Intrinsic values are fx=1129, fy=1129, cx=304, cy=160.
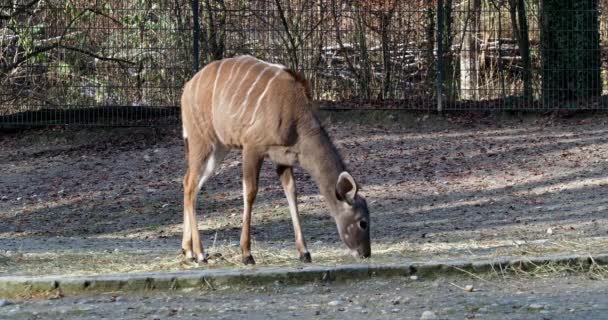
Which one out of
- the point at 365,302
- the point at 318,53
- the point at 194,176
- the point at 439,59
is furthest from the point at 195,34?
the point at 365,302

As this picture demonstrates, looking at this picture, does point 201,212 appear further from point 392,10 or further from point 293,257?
point 392,10

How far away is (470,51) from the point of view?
15.5m

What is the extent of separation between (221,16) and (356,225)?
26.1 feet

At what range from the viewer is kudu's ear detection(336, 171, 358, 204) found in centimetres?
807

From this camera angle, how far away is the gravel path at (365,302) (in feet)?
20.7

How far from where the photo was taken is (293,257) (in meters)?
8.22

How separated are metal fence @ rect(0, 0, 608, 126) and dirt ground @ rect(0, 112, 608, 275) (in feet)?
1.15

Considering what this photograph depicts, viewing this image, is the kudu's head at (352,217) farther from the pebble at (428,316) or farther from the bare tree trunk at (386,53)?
the bare tree trunk at (386,53)

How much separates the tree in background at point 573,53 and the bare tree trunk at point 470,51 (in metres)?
0.93

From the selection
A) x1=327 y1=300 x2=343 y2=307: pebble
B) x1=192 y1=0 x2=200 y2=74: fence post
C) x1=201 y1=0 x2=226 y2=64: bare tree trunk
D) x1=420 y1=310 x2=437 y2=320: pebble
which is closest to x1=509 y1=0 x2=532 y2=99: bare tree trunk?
x1=201 y1=0 x2=226 y2=64: bare tree trunk

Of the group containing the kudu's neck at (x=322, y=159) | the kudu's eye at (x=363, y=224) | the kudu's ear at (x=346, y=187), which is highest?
the kudu's neck at (x=322, y=159)

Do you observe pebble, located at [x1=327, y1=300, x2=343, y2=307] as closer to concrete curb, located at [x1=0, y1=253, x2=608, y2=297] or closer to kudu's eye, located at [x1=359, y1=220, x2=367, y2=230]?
concrete curb, located at [x1=0, y1=253, x2=608, y2=297]

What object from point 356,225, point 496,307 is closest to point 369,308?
point 496,307

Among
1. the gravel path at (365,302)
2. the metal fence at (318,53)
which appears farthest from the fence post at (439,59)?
the gravel path at (365,302)
